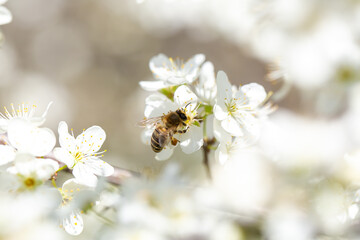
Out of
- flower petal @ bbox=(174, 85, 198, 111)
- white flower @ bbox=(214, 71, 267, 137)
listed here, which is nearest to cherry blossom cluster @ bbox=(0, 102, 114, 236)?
flower petal @ bbox=(174, 85, 198, 111)

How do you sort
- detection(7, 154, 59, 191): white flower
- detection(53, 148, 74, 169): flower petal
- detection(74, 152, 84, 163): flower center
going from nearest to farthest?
detection(7, 154, 59, 191): white flower
detection(53, 148, 74, 169): flower petal
detection(74, 152, 84, 163): flower center

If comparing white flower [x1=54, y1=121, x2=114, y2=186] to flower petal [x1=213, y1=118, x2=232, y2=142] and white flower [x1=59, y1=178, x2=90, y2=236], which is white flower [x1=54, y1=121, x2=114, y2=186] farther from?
flower petal [x1=213, y1=118, x2=232, y2=142]

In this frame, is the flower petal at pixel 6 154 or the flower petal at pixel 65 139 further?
the flower petal at pixel 65 139

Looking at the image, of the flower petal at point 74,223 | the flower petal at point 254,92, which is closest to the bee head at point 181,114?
the flower petal at point 254,92

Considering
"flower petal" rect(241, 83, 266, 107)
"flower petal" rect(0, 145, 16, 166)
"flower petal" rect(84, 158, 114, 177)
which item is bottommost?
"flower petal" rect(0, 145, 16, 166)

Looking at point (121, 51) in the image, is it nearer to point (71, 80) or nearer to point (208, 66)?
point (71, 80)

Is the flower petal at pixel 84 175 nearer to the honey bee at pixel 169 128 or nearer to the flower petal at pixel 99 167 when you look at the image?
the flower petal at pixel 99 167
